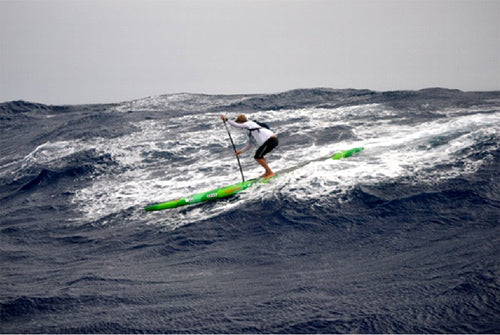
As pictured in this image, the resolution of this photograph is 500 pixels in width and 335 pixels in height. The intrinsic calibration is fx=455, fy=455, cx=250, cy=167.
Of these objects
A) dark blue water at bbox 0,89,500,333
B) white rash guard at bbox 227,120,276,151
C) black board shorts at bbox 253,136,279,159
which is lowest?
dark blue water at bbox 0,89,500,333

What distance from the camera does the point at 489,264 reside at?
659cm

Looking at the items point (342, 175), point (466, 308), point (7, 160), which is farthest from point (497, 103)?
point (7, 160)

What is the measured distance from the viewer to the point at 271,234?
9484 millimetres

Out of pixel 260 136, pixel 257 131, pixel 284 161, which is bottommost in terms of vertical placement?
pixel 284 161

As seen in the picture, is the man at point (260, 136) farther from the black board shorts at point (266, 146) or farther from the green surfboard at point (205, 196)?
A: the green surfboard at point (205, 196)

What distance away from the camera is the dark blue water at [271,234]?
19.7 ft

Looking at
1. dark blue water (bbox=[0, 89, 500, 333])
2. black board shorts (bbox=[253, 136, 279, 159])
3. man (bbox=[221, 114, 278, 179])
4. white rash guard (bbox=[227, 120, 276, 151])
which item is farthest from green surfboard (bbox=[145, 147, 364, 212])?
white rash guard (bbox=[227, 120, 276, 151])

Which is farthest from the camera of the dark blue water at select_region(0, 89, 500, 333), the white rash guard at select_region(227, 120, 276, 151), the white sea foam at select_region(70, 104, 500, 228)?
the white rash guard at select_region(227, 120, 276, 151)

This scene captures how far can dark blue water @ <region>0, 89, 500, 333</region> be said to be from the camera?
6.00 m

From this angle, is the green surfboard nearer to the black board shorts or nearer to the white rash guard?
the black board shorts

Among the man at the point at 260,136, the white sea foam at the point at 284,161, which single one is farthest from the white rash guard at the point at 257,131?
the white sea foam at the point at 284,161

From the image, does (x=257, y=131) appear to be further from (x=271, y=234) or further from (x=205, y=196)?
(x=271, y=234)

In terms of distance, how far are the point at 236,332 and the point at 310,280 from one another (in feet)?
5.99

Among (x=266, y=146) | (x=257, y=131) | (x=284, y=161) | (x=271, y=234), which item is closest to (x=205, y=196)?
(x=266, y=146)
